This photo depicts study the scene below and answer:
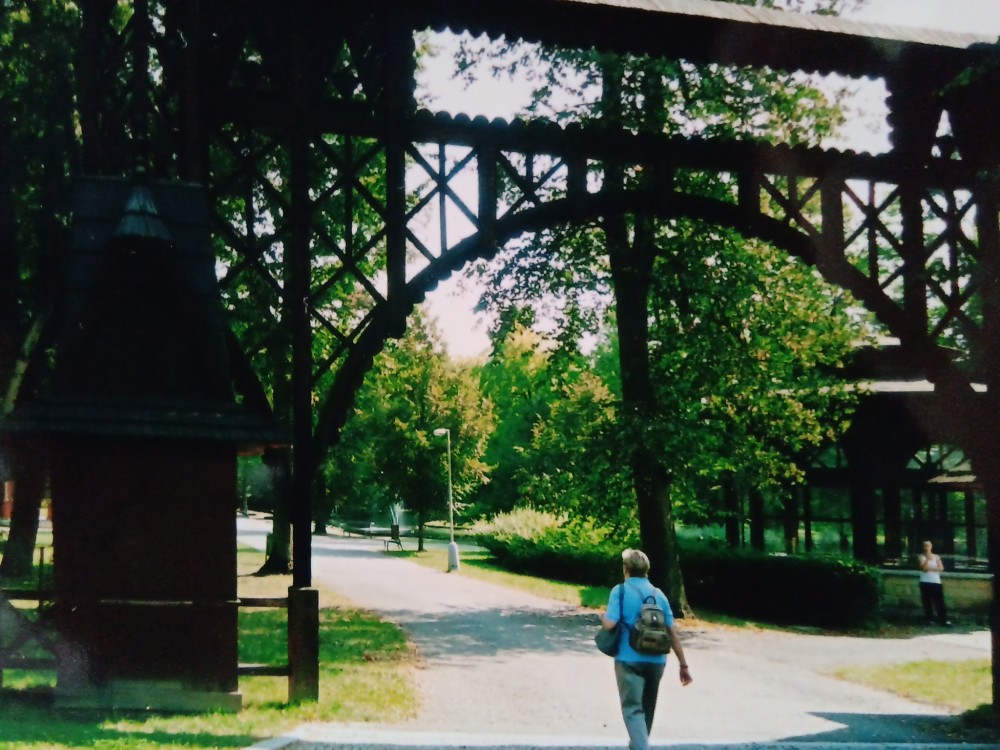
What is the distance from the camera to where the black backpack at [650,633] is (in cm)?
712

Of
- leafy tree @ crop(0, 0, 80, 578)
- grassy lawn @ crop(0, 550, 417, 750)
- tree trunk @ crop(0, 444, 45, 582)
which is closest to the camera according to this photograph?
grassy lawn @ crop(0, 550, 417, 750)

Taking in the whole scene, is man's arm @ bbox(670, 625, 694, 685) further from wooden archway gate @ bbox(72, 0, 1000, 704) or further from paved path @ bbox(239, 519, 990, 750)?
wooden archway gate @ bbox(72, 0, 1000, 704)

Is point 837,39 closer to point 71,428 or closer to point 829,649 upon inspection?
point 71,428

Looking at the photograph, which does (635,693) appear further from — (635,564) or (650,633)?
(635,564)

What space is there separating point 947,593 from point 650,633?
64.6ft

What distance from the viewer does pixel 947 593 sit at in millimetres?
23734

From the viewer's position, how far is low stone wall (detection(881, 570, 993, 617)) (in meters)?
23.2

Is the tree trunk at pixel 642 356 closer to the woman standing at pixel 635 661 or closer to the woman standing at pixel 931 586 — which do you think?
the woman standing at pixel 931 586

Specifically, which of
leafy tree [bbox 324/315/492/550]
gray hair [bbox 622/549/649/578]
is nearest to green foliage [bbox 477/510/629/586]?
leafy tree [bbox 324/315/492/550]

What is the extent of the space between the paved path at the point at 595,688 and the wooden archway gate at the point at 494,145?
209 centimetres

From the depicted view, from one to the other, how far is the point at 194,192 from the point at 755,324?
13172 mm

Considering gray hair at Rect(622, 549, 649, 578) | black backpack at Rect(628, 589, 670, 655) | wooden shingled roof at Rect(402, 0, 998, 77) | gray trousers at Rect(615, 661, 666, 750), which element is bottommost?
gray trousers at Rect(615, 661, 666, 750)

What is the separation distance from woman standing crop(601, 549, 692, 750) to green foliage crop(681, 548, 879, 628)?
15398mm

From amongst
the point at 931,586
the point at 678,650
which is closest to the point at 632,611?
the point at 678,650
